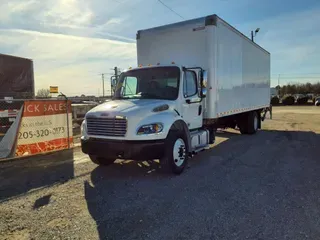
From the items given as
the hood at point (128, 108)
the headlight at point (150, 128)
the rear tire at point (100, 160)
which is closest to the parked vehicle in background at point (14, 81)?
the rear tire at point (100, 160)

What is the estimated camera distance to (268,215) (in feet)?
13.7

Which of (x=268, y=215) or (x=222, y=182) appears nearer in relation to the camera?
(x=268, y=215)

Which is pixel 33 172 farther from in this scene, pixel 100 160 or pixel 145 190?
pixel 145 190

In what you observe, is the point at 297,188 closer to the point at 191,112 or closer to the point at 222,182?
the point at 222,182

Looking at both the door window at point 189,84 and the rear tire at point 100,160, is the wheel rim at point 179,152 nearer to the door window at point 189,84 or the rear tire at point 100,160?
the door window at point 189,84

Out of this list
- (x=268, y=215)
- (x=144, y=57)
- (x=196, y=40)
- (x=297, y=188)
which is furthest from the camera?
(x=144, y=57)

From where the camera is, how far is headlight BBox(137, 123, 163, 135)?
5.80 m

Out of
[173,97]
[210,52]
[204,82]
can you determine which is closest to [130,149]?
[173,97]

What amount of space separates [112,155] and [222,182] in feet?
7.66

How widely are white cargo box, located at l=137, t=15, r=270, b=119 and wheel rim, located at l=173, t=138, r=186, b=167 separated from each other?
6.70ft

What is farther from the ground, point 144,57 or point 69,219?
point 144,57

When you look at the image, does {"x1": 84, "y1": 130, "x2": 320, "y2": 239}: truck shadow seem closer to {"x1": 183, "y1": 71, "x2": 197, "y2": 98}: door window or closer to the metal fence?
{"x1": 183, "y1": 71, "x2": 197, "y2": 98}: door window

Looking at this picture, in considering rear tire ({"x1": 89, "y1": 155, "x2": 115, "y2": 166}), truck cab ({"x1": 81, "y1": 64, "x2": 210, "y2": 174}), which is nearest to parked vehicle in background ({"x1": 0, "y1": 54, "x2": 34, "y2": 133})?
rear tire ({"x1": 89, "y1": 155, "x2": 115, "y2": 166})

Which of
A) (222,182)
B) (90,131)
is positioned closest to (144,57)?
(90,131)
